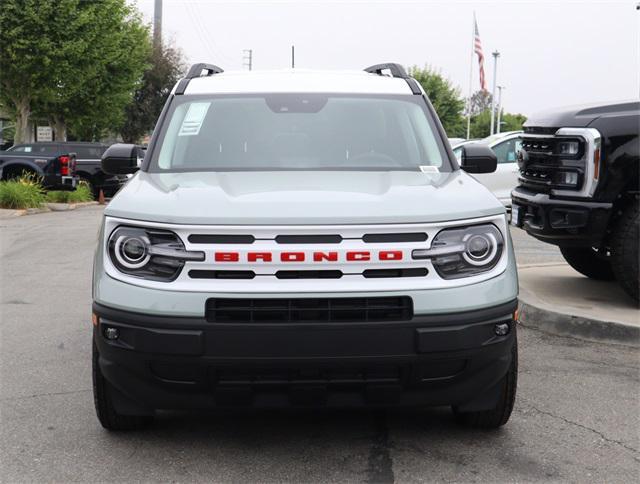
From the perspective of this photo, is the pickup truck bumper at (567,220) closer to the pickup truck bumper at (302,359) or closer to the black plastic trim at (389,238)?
the pickup truck bumper at (302,359)

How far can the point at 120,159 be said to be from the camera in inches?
190

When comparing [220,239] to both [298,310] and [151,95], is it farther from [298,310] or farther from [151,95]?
[151,95]

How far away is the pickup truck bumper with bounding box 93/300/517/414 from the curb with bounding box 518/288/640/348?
2662 mm

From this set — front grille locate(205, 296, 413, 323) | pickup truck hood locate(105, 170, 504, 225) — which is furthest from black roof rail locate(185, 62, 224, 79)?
front grille locate(205, 296, 413, 323)

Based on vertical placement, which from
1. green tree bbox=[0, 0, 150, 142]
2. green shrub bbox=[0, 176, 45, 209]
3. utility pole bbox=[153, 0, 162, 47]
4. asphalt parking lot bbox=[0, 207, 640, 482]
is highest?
utility pole bbox=[153, 0, 162, 47]

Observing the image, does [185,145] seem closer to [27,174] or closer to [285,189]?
[285,189]

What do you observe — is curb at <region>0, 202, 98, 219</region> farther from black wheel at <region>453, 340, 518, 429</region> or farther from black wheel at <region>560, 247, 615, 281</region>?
black wheel at <region>453, 340, 518, 429</region>

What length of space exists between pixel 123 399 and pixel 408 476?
1310mm

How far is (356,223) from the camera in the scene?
345cm

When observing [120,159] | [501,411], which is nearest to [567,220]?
[501,411]

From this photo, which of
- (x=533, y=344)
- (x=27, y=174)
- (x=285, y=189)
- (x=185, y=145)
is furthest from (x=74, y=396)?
(x=27, y=174)

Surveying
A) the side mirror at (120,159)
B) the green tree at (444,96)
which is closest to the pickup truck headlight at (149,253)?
the side mirror at (120,159)

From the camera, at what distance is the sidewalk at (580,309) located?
6016mm

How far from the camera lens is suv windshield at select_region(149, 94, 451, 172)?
459 centimetres
